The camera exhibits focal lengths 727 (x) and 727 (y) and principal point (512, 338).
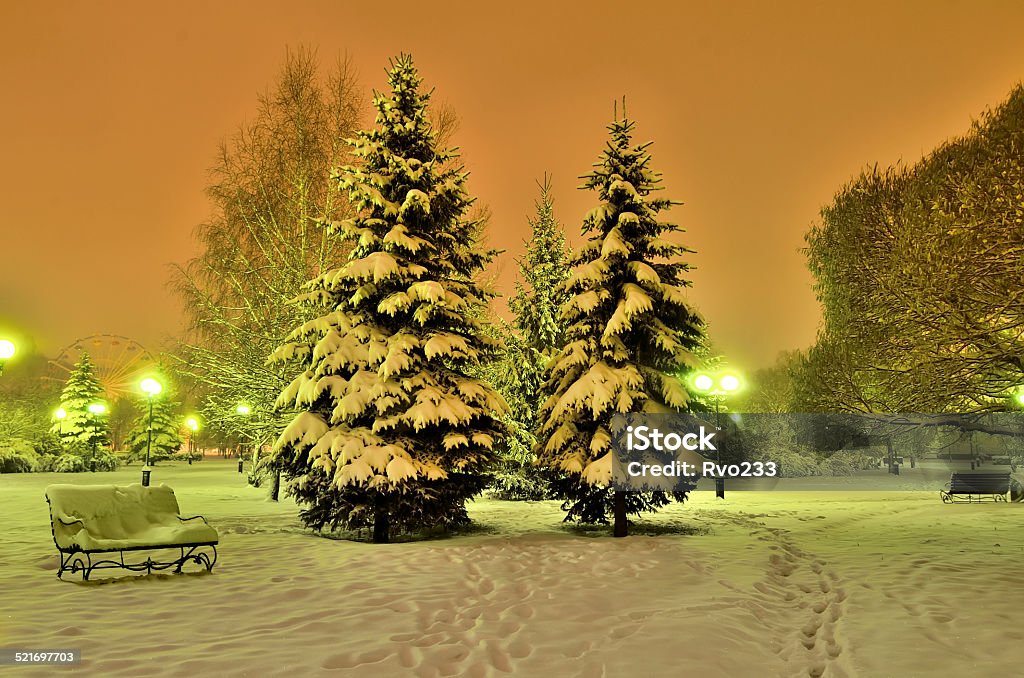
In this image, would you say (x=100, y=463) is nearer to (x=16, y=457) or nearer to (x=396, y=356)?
(x=16, y=457)

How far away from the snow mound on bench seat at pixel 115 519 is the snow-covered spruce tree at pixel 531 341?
12.5 m

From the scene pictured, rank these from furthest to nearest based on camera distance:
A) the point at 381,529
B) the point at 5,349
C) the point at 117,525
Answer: the point at 381,529 < the point at 5,349 < the point at 117,525

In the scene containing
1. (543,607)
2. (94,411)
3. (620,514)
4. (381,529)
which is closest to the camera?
(543,607)

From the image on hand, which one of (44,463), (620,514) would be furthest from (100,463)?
(620,514)

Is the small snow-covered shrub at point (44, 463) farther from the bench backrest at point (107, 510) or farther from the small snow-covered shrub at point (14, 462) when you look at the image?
the bench backrest at point (107, 510)

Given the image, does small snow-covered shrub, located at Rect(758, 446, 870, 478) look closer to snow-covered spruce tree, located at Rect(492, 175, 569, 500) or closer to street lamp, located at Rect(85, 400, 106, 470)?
snow-covered spruce tree, located at Rect(492, 175, 569, 500)

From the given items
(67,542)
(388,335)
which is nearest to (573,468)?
(388,335)

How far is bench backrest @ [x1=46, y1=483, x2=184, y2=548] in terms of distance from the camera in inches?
366

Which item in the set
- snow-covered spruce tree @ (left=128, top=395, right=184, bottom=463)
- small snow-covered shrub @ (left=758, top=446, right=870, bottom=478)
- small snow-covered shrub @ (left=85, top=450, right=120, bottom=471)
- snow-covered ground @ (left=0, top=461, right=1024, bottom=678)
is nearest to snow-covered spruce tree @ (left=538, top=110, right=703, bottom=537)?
snow-covered ground @ (left=0, top=461, right=1024, bottom=678)

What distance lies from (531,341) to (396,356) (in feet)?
36.7

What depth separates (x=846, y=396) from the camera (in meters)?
20.5

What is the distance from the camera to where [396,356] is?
13.6 m

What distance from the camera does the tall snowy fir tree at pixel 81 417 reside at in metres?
50.7

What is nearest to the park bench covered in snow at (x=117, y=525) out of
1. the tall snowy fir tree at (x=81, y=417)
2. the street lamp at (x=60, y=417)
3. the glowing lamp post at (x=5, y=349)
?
the glowing lamp post at (x=5, y=349)
